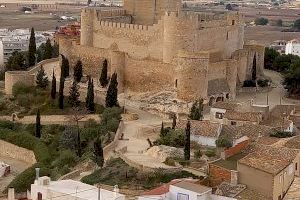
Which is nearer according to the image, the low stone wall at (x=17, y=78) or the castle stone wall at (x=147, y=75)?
the castle stone wall at (x=147, y=75)

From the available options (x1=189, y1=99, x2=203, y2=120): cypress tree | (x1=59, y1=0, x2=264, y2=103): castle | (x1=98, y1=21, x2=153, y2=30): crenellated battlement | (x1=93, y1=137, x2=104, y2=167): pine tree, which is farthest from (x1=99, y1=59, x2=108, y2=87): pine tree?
(x1=93, y1=137, x2=104, y2=167): pine tree

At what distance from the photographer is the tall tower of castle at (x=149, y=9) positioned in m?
29.5

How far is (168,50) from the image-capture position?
25.3 meters

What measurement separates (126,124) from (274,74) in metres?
10.8

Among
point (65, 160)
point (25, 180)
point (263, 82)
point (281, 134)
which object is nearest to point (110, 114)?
point (65, 160)

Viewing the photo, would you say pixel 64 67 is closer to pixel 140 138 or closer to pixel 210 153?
pixel 140 138

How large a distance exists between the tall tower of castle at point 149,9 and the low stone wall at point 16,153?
890 cm

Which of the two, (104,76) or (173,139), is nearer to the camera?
(173,139)

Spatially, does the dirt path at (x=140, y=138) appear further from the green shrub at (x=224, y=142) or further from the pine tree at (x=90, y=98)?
the green shrub at (x=224, y=142)

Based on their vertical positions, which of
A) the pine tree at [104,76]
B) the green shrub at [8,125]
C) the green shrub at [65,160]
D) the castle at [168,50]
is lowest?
the green shrub at [8,125]

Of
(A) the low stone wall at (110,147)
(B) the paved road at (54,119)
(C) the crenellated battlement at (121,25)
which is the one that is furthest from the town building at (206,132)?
(C) the crenellated battlement at (121,25)

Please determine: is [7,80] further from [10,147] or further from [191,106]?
[191,106]

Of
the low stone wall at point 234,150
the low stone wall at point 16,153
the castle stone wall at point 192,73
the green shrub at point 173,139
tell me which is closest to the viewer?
the low stone wall at point 234,150

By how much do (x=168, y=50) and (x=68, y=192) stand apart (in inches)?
440
